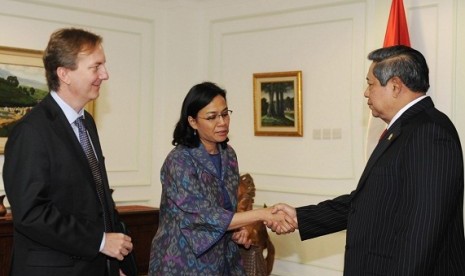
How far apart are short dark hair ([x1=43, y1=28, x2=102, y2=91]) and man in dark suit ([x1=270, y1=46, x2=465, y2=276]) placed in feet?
4.33

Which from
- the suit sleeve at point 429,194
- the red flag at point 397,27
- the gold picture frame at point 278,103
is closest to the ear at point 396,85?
the suit sleeve at point 429,194

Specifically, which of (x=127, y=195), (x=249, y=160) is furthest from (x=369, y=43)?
(x=127, y=195)

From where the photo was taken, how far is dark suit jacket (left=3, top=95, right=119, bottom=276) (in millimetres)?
2520

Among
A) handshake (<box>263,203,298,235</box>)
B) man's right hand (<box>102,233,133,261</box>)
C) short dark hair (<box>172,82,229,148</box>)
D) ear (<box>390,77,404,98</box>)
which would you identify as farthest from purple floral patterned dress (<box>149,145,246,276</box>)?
ear (<box>390,77,404,98</box>)

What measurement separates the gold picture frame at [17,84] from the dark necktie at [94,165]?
334cm

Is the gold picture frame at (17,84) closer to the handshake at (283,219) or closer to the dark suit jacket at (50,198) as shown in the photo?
the handshake at (283,219)

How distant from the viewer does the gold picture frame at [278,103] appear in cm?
652

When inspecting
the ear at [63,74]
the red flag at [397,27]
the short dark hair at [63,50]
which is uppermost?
the red flag at [397,27]

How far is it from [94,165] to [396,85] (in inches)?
54.4

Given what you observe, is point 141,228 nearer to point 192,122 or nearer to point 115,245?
point 192,122

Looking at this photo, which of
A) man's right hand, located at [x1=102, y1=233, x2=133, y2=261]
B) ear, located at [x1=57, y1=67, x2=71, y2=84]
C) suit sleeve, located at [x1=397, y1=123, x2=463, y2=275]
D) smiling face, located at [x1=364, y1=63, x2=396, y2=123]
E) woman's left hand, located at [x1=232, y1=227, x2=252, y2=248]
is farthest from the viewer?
woman's left hand, located at [x1=232, y1=227, x2=252, y2=248]

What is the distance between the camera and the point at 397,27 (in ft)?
18.0

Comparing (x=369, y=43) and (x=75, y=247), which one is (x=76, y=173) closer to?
(x=75, y=247)

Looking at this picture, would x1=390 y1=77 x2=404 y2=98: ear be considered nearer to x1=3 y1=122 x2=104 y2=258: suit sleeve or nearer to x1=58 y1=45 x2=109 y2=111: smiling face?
x1=58 y1=45 x2=109 y2=111: smiling face
